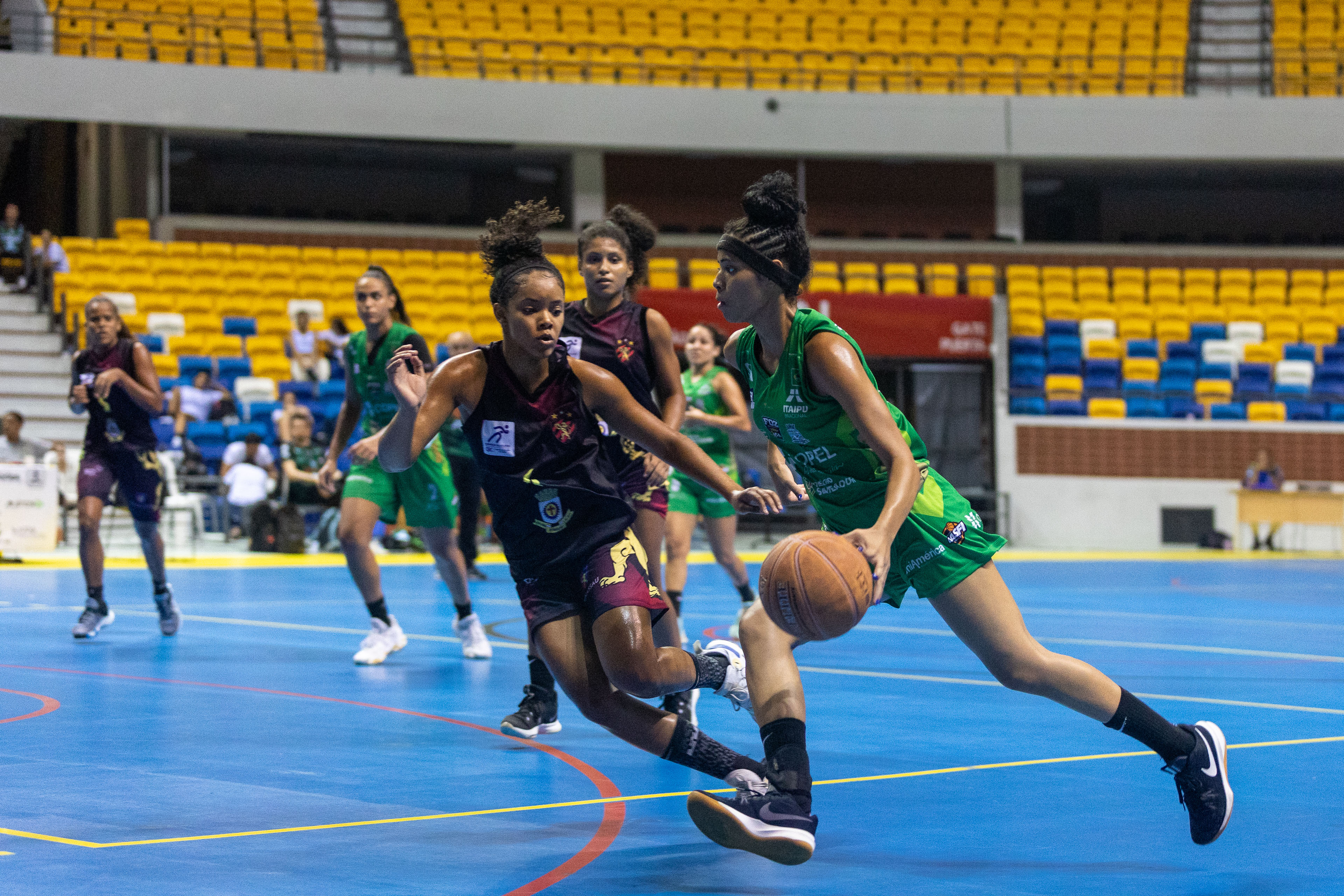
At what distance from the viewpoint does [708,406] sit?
9.70 metres

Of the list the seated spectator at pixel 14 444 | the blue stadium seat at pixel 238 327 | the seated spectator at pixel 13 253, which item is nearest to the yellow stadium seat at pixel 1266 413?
the blue stadium seat at pixel 238 327

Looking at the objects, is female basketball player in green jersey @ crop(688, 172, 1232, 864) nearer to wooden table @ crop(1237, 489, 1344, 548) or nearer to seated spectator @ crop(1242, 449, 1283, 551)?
wooden table @ crop(1237, 489, 1344, 548)

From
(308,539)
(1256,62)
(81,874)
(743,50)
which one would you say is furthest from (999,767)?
(1256,62)

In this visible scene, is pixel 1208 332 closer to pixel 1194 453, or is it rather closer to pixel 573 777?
pixel 1194 453

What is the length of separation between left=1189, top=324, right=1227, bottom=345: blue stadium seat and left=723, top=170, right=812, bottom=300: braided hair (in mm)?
21332

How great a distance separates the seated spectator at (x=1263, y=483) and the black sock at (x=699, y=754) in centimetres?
1783

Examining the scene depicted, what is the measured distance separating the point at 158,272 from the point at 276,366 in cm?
302

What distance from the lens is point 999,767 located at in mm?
5523

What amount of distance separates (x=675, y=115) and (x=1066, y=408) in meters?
8.09

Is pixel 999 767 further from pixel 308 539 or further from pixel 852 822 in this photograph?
pixel 308 539

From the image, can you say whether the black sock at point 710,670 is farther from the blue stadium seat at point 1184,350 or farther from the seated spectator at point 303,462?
the blue stadium seat at point 1184,350

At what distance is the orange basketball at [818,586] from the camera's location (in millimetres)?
3916

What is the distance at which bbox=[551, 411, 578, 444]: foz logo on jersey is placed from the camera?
15.7ft

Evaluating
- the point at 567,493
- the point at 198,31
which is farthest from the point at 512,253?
the point at 198,31
